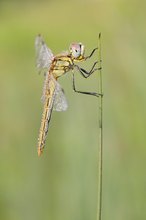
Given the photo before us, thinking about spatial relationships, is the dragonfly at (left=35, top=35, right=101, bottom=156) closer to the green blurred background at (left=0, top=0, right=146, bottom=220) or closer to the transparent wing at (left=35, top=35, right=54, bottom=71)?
the transparent wing at (left=35, top=35, right=54, bottom=71)

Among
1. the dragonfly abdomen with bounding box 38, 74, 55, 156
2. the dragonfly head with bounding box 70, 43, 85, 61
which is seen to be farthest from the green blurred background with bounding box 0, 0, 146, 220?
the dragonfly head with bounding box 70, 43, 85, 61

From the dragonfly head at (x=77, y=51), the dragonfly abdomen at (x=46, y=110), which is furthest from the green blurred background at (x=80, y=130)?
the dragonfly head at (x=77, y=51)

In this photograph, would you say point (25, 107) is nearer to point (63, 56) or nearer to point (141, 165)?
point (141, 165)

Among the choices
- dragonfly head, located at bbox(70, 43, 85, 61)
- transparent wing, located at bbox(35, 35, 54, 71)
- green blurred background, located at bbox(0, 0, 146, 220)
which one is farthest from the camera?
green blurred background, located at bbox(0, 0, 146, 220)

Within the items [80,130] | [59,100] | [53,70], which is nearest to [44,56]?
[53,70]

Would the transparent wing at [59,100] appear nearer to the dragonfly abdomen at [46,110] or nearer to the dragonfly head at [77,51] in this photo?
the dragonfly abdomen at [46,110]

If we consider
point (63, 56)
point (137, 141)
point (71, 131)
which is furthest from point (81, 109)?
point (63, 56)
